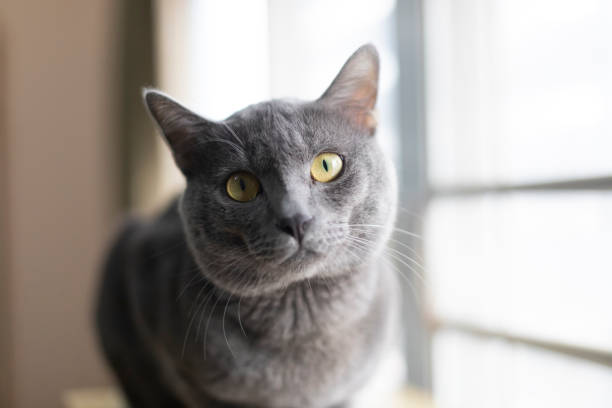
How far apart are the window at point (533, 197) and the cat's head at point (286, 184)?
35 cm

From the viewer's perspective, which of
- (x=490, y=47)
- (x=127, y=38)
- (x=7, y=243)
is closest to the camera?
(x=490, y=47)

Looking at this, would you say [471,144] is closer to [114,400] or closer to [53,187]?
[114,400]

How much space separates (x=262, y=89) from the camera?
1527mm

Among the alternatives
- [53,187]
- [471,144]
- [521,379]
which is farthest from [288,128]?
[53,187]

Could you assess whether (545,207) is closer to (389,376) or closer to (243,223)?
(389,376)

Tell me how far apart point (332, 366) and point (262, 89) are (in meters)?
0.86

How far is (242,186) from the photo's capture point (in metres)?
0.80

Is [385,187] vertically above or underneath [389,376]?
above

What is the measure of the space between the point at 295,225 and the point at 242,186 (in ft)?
0.41

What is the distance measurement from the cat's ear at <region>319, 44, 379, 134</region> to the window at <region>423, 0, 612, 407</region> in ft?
1.15

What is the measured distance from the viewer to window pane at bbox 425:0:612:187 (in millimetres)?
992

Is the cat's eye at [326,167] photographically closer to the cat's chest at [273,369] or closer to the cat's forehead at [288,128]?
the cat's forehead at [288,128]

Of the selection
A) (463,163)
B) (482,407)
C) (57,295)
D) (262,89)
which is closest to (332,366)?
(482,407)

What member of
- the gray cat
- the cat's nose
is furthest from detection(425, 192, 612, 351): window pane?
the cat's nose
